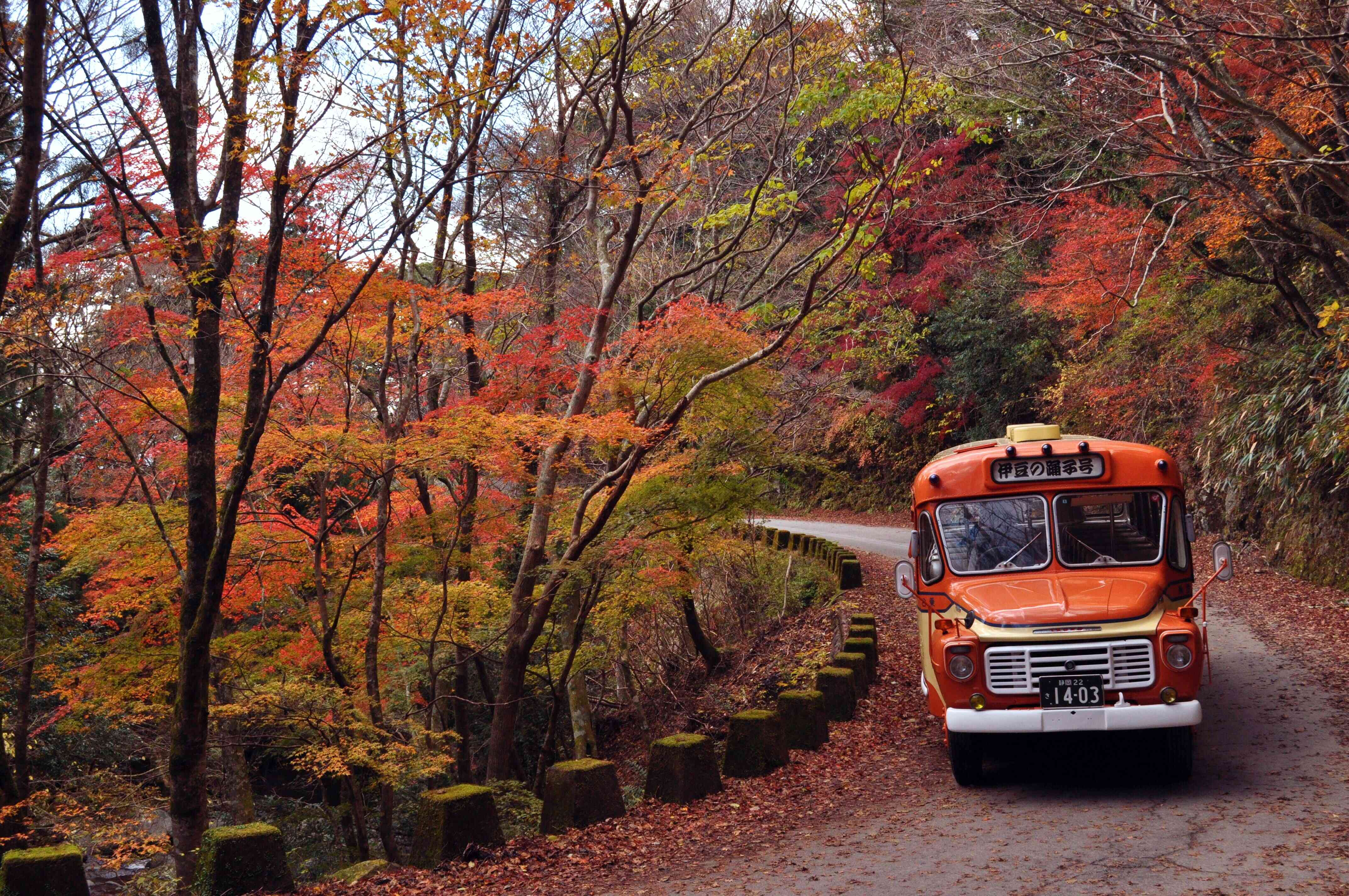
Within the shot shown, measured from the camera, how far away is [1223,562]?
7.24 m

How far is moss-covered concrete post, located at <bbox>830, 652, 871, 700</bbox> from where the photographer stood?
1130cm

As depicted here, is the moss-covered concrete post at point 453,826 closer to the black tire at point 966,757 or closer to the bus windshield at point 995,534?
the black tire at point 966,757

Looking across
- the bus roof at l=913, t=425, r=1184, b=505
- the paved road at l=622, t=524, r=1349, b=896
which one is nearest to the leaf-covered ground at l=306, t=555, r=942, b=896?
the paved road at l=622, t=524, r=1349, b=896

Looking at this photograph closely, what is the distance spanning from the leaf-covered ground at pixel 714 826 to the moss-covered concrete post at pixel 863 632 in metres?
1.39

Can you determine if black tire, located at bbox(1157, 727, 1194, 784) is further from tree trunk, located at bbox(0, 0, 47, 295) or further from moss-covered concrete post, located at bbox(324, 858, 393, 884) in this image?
tree trunk, located at bbox(0, 0, 47, 295)

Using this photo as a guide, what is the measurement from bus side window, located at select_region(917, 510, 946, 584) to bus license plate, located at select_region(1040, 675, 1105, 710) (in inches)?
53.0

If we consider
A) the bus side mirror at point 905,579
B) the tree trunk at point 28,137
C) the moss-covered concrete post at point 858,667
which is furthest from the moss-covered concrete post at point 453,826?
the moss-covered concrete post at point 858,667

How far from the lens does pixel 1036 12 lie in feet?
42.3

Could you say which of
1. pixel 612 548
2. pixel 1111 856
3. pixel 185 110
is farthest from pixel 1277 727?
pixel 185 110

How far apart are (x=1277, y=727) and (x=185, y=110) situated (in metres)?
10.9

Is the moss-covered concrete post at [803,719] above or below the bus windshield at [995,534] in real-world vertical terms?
below

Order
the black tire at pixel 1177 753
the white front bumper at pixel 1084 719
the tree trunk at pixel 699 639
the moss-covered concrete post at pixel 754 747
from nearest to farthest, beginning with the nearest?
the white front bumper at pixel 1084 719 → the black tire at pixel 1177 753 → the moss-covered concrete post at pixel 754 747 → the tree trunk at pixel 699 639

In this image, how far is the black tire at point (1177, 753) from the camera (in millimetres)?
7117

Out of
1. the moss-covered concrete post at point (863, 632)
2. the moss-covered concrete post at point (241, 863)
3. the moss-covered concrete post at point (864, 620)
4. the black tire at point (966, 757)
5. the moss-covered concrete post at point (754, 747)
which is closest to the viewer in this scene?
the moss-covered concrete post at point (241, 863)
